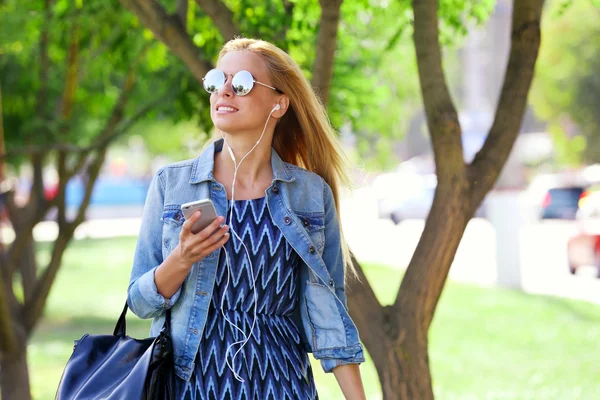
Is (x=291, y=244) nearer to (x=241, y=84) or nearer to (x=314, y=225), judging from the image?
(x=314, y=225)

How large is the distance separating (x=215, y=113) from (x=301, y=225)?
404 millimetres

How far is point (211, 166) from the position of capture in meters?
2.60

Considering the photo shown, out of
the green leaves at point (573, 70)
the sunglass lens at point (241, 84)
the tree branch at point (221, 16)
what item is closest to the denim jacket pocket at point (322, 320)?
the sunglass lens at point (241, 84)

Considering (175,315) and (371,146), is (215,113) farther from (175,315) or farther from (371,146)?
(371,146)

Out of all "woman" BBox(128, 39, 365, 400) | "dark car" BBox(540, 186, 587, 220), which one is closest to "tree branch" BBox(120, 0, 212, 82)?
"woman" BBox(128, 39, 365, 400)

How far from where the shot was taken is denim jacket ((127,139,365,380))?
2.47m

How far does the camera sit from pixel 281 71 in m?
2.73

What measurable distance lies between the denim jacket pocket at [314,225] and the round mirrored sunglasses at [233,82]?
1.28 ft

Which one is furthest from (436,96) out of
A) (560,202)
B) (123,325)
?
(560,202)

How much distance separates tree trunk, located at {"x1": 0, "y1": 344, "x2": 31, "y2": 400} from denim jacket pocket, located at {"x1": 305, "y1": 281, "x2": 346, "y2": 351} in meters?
4.15

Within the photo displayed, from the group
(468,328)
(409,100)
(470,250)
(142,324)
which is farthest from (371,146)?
(470,250)

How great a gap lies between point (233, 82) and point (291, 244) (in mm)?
489

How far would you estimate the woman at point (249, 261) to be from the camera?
97.1 inches

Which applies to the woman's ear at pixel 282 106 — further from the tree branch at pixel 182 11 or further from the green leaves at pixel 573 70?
the green leaves at pixel 573 70
